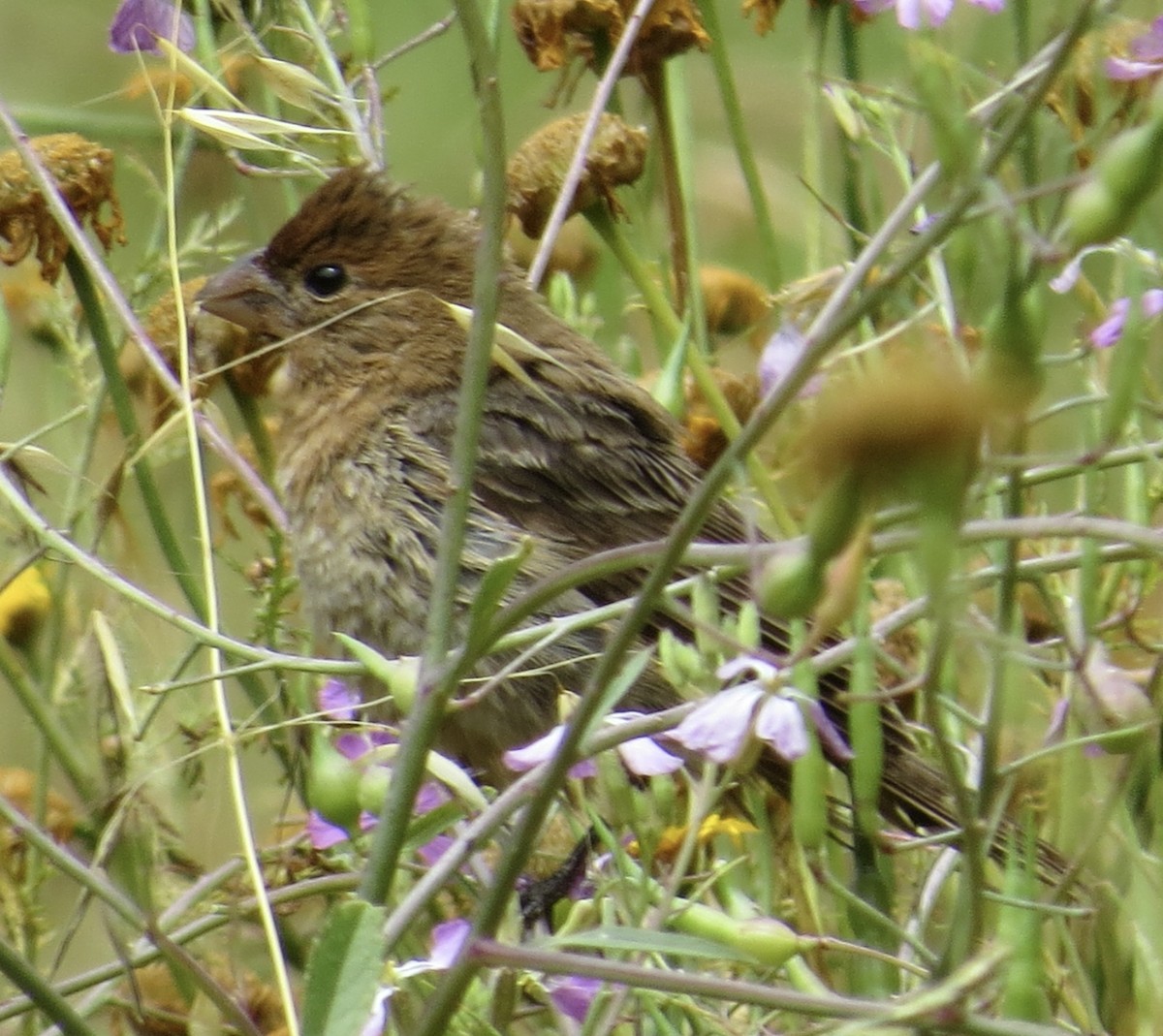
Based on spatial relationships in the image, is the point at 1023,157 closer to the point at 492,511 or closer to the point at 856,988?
the point at 856,988

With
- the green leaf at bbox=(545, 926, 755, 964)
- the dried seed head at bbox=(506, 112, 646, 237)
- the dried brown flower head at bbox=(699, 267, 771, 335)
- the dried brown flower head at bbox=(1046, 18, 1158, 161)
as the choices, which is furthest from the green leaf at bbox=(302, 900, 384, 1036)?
the dried brown flower head at bbox=(699, 267, 771, 335)

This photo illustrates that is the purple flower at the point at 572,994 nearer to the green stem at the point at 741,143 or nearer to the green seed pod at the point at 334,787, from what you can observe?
the green seed pod at the point at 334,787

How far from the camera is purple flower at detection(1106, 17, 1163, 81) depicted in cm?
163

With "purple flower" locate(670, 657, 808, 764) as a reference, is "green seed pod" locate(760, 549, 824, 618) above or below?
above

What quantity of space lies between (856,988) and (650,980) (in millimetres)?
577

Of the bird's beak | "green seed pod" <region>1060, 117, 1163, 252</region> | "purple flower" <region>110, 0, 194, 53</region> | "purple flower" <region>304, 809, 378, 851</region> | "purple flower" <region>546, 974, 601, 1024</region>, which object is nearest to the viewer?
"green seed pod" <region>1060, 117, 1163, 252</region>

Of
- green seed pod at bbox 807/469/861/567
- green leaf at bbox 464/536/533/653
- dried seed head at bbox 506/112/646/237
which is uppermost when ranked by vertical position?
green seed pod at bbox 807/469/861/567

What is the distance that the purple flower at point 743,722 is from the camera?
4.29ft

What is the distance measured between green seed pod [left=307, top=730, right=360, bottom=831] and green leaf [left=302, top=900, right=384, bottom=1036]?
8.6 inches

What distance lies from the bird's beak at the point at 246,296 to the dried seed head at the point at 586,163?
0.67 m

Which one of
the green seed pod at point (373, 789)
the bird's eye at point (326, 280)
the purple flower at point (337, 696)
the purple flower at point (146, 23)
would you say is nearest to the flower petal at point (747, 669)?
the green seed pod at point (373, 789)

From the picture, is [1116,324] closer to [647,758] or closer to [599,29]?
[647,758]

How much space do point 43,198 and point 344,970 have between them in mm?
1429

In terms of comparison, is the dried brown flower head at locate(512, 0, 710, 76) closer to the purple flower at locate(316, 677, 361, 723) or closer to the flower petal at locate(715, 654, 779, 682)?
the purple flower at locate(316, 677, 361, 723)
